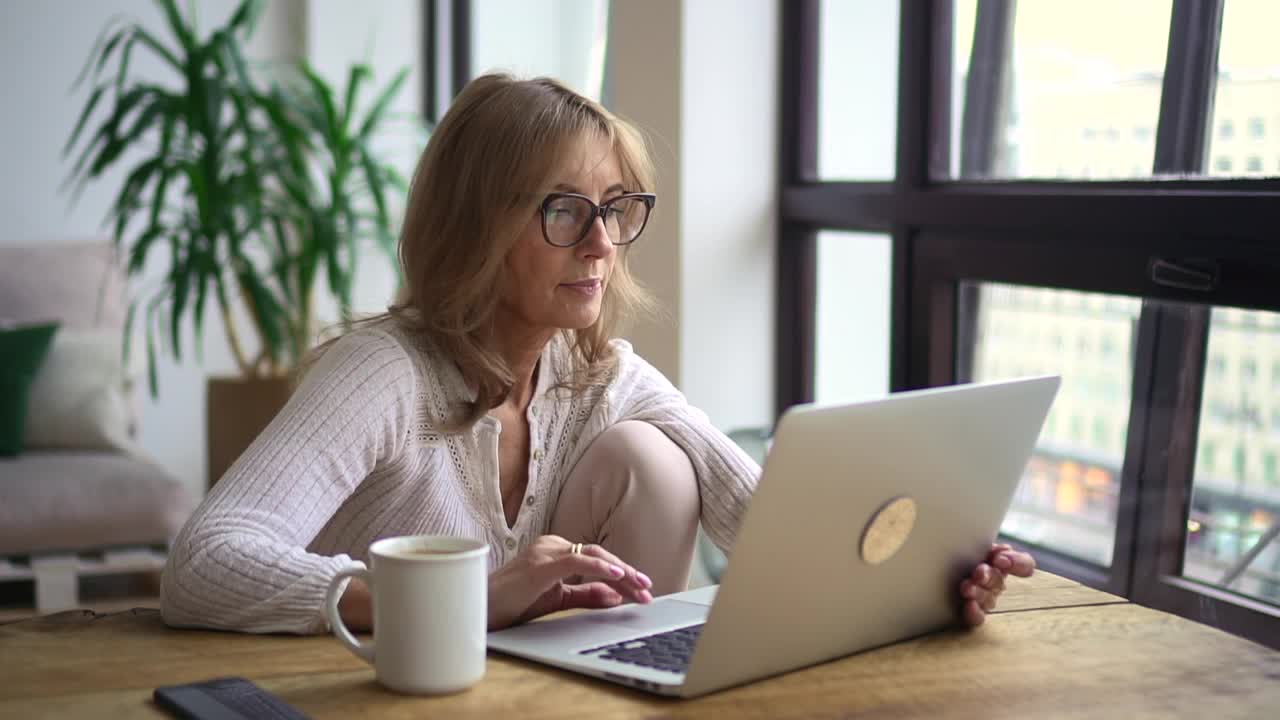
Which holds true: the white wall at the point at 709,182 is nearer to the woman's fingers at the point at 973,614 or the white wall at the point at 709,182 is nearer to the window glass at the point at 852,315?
the window glass at the point at 852,315

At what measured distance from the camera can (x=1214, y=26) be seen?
6.01 ft

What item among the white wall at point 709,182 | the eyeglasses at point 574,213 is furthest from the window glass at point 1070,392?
the eyeglasses at point 574,213

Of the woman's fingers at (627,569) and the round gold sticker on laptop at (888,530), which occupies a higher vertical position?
the round gold sticker on laptop at (888,530)

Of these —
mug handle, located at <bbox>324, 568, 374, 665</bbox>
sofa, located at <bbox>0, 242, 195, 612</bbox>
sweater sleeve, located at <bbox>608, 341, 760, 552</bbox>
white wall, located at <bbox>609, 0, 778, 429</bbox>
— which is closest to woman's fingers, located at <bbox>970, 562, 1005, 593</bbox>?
sweater sleeve, located at <bbox>608, 341, 760, 552</bbox>

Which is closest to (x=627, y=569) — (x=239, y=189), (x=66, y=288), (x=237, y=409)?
(x=239, y=189)

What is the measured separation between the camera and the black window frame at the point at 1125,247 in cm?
178

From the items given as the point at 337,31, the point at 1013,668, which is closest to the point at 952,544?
the point at 1013,668

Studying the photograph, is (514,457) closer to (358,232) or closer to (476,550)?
(476,550)

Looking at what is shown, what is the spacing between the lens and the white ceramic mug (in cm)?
96

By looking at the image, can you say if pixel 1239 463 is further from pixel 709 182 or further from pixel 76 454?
pixel 76 454

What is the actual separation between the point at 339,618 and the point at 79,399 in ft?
9.61

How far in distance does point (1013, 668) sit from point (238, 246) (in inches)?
117

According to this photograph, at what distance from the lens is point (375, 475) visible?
4.79 ft

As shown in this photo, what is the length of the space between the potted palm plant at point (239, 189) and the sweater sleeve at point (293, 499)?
91.0 inches
